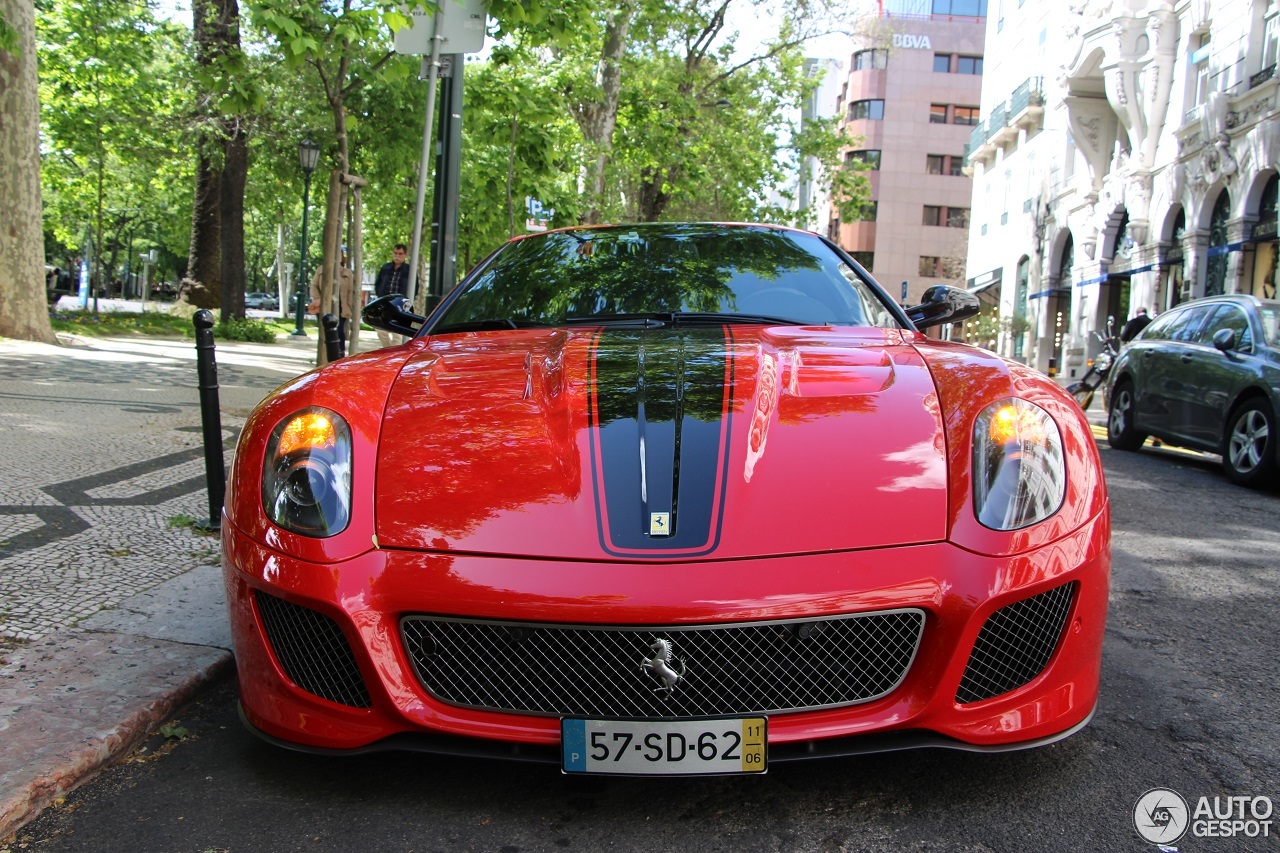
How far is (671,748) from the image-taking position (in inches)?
81.6

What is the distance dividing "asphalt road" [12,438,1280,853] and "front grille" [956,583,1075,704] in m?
0.28

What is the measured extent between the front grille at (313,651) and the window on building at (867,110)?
204 ft

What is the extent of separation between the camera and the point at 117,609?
3492mm

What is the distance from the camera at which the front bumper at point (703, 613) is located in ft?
6.92

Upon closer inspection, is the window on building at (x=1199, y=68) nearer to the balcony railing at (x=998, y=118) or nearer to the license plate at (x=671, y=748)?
the balcony railing at (x=998, y=118)

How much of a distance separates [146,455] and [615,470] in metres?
5.09

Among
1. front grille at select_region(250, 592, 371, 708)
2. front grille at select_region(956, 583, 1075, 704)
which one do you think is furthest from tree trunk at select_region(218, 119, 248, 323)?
front grille at select_region(956, 583, 1075, 704)

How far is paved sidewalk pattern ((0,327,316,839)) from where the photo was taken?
255cm

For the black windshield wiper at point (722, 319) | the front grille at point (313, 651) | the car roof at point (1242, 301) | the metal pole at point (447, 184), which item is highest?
the metal pole at point (447, 184)

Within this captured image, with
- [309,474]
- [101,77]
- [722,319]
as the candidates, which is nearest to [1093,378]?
[722,319]

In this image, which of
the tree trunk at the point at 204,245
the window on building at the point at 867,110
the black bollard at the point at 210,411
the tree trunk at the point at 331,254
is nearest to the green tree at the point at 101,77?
the tree trunk at the point at 204,245

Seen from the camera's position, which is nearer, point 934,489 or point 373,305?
point 934,489

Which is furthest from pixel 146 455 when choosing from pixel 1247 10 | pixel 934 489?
pixel 1247 10

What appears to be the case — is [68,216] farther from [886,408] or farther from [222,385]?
[886,408]
